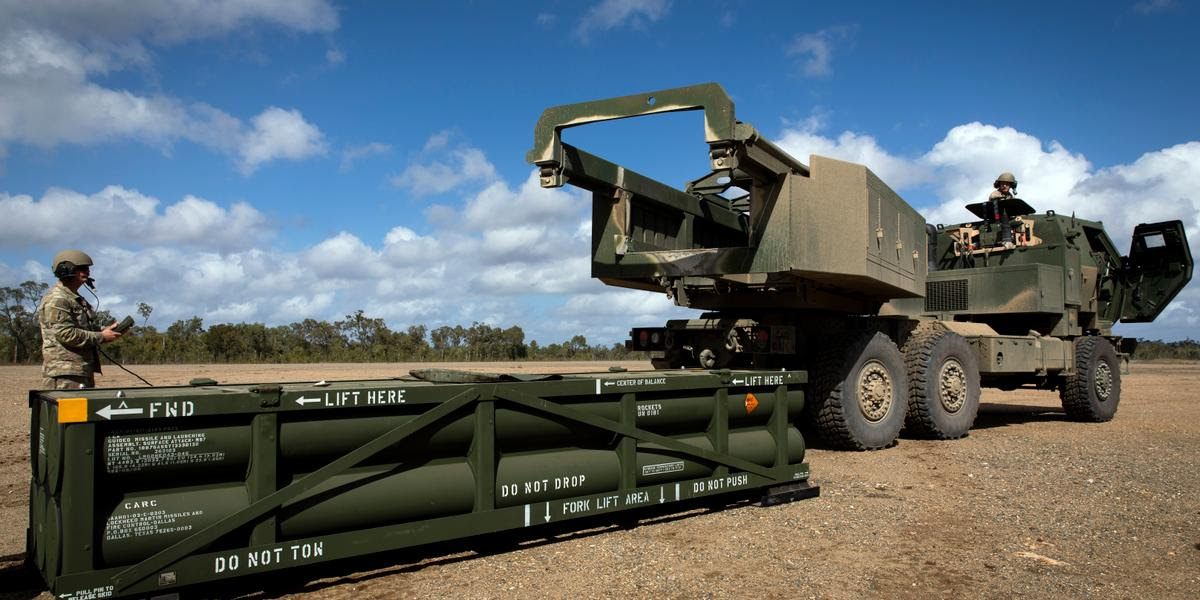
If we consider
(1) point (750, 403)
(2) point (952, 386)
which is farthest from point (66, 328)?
(2) point (952, 386)

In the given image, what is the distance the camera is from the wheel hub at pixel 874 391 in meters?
8.45

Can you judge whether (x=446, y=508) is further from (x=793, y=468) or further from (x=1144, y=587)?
(x=1144, y=587)

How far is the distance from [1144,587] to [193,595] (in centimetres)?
482

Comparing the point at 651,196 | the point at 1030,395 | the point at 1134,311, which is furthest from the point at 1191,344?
the point at 651,196

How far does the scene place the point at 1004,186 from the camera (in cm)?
1265

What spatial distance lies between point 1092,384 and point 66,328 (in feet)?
42.3

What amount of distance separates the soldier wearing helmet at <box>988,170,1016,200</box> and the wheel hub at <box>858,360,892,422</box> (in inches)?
220

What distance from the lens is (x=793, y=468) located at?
6516 mm

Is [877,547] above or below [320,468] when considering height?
below

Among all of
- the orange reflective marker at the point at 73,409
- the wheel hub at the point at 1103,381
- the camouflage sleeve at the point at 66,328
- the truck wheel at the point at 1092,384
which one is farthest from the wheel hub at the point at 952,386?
the orange reflective marker at the point at 73,409

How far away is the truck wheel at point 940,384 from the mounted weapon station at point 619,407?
3 cm

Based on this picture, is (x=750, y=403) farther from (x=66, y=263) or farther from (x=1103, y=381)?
(x=1103, y=381)

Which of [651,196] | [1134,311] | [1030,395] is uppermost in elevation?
[651,196]

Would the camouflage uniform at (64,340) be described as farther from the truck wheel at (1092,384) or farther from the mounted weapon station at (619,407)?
the truck wheel at (1092,384)
